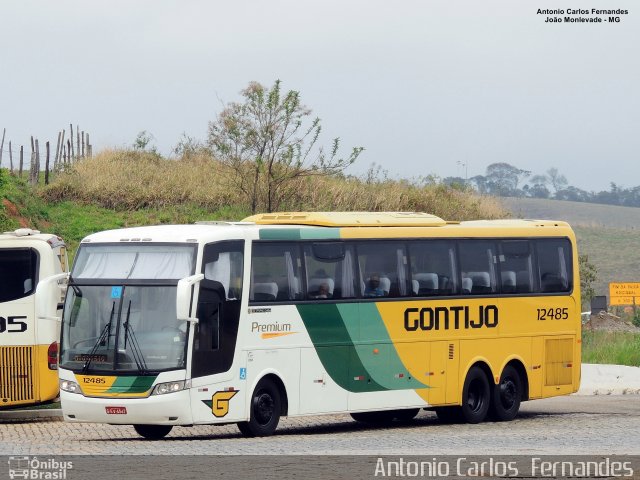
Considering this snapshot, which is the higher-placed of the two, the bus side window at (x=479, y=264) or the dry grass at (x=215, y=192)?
the dry grass at (x=215, y=192)

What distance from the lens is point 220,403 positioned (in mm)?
19406

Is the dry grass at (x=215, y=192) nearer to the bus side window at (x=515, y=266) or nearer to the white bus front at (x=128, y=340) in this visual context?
the bus side window at (x=515, y=266)

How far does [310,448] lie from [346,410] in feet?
14.3

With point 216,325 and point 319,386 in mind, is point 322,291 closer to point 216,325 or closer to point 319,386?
point 319,386

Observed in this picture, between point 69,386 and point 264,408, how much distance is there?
2911mm

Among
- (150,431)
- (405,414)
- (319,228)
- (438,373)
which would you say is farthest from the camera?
(405,414)

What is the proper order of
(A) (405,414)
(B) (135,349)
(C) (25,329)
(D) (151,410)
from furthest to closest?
(A) (405,414), (C) (25,329), (B) (135,349), (D) (151,410)

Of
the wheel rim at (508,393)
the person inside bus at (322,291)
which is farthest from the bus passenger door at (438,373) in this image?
the person inside bus at (322,291)

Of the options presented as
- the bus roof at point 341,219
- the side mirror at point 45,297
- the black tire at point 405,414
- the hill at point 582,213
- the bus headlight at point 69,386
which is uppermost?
the hill at point 582,213

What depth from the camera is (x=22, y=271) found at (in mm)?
23250

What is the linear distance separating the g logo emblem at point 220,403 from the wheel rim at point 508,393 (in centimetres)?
680

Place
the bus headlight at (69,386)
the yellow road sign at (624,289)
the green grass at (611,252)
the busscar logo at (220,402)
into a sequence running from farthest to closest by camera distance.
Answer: the green grass at (611,252)
the yellow road sign at (624,289)
the bus headlight at (69,386)
the busscar logo at (220,402)

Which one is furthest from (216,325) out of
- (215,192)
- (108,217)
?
(215,192)

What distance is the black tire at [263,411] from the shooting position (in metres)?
20.0
